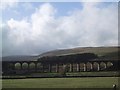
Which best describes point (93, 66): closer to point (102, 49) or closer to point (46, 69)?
point (46, 69)

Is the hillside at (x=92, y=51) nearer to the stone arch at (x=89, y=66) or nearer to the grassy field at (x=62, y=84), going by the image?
the stone arch at (x=89, y=66)

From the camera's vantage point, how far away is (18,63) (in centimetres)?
7081

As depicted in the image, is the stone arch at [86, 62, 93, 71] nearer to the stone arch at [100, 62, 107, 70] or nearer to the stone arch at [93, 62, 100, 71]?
the stone arch at [93, 62, 100, 71]

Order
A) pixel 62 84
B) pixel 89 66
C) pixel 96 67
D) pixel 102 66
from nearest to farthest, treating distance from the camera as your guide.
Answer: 1. pixel 62 84
2. pixel 96 67
3. pixel 102 66
4. pixel 89 66

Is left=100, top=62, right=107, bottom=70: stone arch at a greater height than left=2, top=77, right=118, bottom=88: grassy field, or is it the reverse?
left=2, top=77, right=118, bottom=88: grassy field

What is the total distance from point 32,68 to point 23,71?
2689 mm

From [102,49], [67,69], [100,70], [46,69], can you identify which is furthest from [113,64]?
[102,49]

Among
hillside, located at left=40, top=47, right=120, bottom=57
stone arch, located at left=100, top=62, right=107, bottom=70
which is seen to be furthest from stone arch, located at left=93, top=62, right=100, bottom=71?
hillside, located at left=40, top=47, right=120, bottom=57

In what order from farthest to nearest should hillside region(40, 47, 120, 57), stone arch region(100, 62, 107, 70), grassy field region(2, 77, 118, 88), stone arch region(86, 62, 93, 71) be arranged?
1. hillside region(40, 47, 120, 57)
2. stone arch region(86, 62, 93, 71)
3. stone arch region(100, 62, 107, 70)
4. grassy field region(2, 77, 118, 88)

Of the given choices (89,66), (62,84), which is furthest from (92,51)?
(62,84)

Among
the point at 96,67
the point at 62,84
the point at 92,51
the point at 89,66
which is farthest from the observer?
the point at 92,51

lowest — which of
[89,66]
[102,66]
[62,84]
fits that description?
[89,66]

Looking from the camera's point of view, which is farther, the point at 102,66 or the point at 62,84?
the point at 102,66

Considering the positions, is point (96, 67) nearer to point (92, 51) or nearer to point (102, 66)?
point (102, 66)
